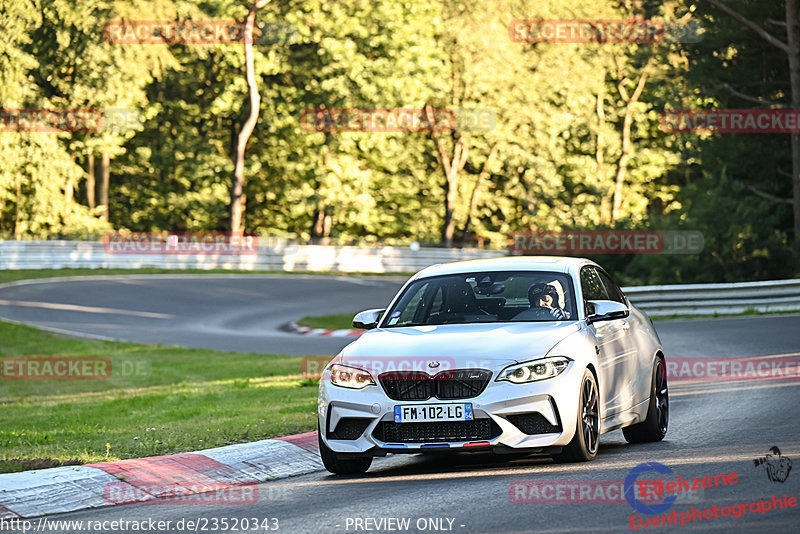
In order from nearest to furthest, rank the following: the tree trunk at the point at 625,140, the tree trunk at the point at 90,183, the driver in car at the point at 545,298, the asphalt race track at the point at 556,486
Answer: the asphalt race track at the point at 556,486 < the driver in car at the point at 545,298 < the tree trunk at the point at 90,183 < the tree trunk at the point at 625,140

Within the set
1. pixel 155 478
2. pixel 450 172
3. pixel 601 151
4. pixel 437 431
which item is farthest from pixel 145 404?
pixel 601 151

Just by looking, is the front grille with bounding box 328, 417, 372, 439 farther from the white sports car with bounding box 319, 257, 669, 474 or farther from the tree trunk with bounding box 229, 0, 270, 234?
the tree trunk with bounding box 229, 0, 270, 234

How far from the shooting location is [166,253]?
46.8 m

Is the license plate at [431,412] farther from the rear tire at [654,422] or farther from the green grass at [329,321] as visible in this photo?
the green grass at [329,321]

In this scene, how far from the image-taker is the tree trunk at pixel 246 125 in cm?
5128

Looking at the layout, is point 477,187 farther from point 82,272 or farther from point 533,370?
point 533,370

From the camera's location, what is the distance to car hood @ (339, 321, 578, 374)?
27.2ft

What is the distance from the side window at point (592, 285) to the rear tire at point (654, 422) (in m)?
0.84

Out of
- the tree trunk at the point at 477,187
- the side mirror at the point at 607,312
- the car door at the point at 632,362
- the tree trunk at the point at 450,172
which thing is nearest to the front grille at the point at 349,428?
the side mirror at the point at 607,312

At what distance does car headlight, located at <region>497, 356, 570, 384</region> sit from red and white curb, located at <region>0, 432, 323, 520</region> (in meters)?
1.92

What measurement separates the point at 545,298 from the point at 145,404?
273 inches

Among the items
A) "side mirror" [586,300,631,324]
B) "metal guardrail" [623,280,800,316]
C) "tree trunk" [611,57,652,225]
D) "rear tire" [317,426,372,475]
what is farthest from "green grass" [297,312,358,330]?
"tree trunk" [611,57,652,225]

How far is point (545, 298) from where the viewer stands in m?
9.43

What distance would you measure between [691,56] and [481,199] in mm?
28433
